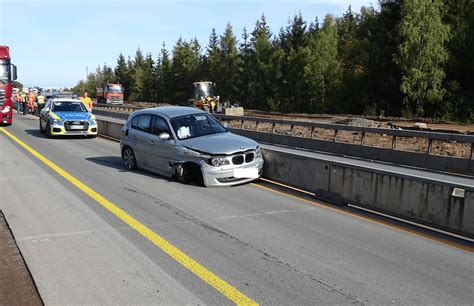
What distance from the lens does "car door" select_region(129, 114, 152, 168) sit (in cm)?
1086

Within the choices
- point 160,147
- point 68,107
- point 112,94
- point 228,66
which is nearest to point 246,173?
point 160,147

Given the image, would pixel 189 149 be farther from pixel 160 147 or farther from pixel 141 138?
pixel 141 138

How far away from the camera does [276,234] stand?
6.18 m

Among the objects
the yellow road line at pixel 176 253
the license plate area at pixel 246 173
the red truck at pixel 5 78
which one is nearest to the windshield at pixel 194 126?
the license plate area at pixel 246 173

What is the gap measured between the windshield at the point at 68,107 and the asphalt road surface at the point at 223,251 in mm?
11801

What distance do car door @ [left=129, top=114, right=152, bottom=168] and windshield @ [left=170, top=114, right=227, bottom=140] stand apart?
96 centimetres

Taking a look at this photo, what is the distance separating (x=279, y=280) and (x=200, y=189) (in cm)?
473

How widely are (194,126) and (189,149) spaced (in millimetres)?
1052

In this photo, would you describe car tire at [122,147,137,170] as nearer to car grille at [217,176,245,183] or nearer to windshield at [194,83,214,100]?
car grille at [217,176,245,183]

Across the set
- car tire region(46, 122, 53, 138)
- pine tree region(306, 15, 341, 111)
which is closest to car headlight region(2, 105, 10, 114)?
car tire region(46, 122, 53, 138)

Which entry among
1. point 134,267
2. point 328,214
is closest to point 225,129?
Result: point 328,214

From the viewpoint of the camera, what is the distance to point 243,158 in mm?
9352

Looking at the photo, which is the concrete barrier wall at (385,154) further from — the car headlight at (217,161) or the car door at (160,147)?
the car door at (160,147)

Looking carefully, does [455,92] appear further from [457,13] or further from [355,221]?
[355,221]
